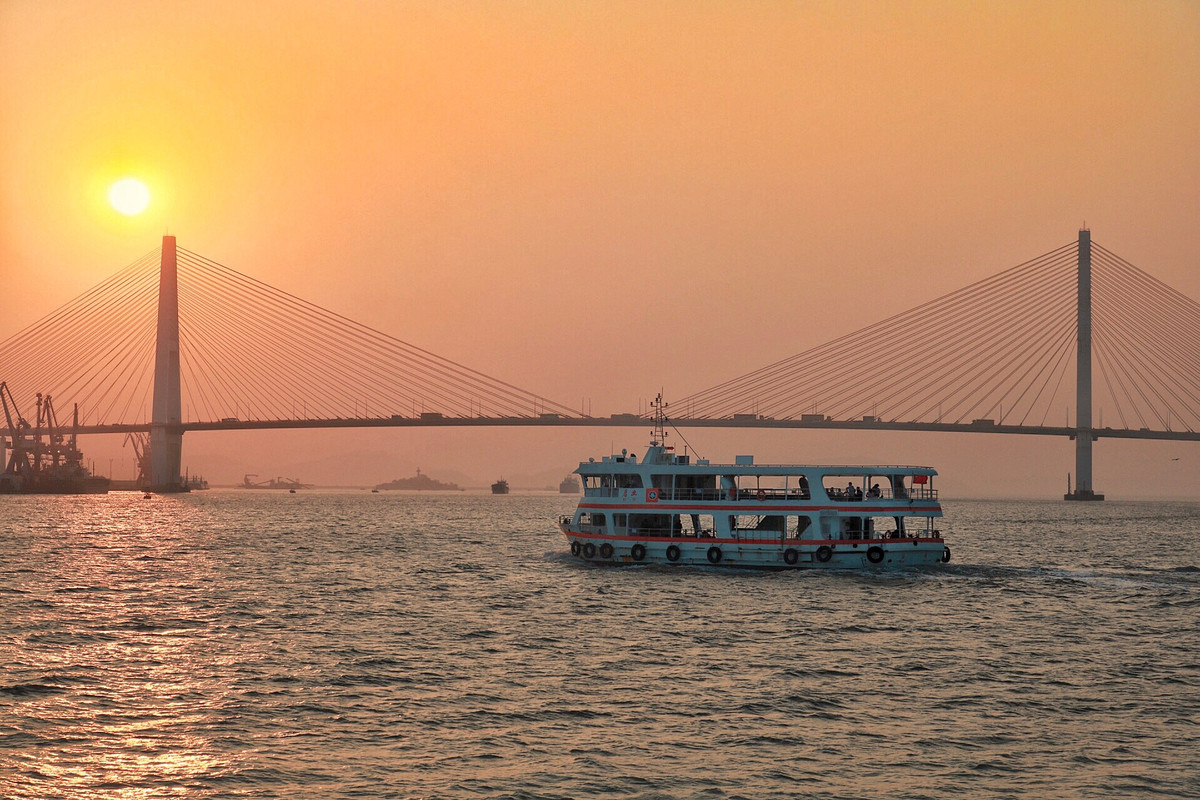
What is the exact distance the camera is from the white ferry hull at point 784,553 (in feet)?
194

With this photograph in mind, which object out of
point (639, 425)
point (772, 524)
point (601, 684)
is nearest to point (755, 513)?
point (772, 524)

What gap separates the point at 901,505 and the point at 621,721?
3500cm

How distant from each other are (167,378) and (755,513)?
13229cm

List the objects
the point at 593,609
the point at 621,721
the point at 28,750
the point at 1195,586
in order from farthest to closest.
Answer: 1. the point at 1195,586
2. the point at 593,609
3. the point at 621,721
4. the point at 28,750

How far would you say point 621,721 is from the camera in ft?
90.1

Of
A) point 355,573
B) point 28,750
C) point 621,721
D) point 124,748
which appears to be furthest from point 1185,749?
point 355,573

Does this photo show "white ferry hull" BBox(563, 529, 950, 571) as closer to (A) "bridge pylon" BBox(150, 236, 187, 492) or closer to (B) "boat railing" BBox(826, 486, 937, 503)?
(B) "boat railing" BBox(826, 486, 937, 503)

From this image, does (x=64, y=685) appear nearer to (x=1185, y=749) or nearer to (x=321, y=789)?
(x=321, y=789)

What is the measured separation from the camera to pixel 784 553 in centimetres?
5991

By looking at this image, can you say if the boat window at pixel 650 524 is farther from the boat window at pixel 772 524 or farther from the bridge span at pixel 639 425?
the bridge span at pixel 639 425

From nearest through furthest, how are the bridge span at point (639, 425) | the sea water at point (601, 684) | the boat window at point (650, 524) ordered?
the sea water at point (601, 684)
the boat window at point (650, 524)
the bridge span at point (639, 425)

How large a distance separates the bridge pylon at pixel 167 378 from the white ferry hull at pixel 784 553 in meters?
127

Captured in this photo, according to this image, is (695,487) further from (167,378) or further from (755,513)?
(167,378)

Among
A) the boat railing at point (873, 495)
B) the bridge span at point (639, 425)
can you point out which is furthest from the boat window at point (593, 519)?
the bridge span at point (639, 425)
